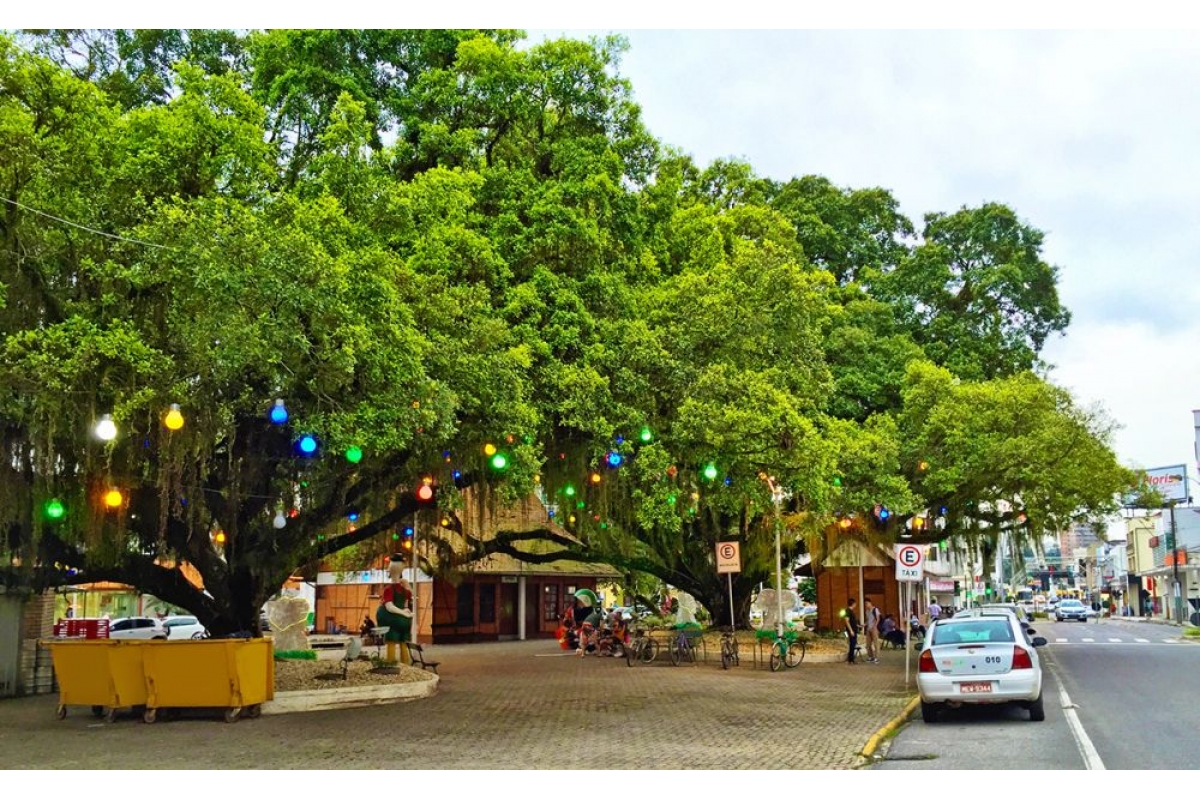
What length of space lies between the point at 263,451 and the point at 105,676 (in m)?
3.89

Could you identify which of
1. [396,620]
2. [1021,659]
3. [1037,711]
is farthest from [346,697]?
[1037,711]

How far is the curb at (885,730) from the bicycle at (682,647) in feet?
31.5

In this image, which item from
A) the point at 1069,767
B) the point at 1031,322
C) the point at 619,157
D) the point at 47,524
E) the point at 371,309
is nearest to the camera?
the point at 1069,767

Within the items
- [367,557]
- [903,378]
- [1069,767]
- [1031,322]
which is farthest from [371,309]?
[1031,322]

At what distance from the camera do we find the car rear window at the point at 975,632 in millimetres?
13672

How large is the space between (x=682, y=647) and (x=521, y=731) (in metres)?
13.3

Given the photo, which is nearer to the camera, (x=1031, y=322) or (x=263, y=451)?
(x=263, y=451)

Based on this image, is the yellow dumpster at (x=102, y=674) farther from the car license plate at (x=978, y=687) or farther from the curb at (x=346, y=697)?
the car license plate at (x=978, y=687)

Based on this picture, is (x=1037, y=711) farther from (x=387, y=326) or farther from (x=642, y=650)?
(x=642, y=650)

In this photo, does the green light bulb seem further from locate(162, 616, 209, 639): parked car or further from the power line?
locate(162, 616, 209, 639): parked car

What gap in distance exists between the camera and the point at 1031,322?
116 feet

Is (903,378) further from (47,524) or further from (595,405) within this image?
(47,524)

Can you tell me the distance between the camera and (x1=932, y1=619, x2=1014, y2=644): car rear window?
13672 mm

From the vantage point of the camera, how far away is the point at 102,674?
46.3 ft
